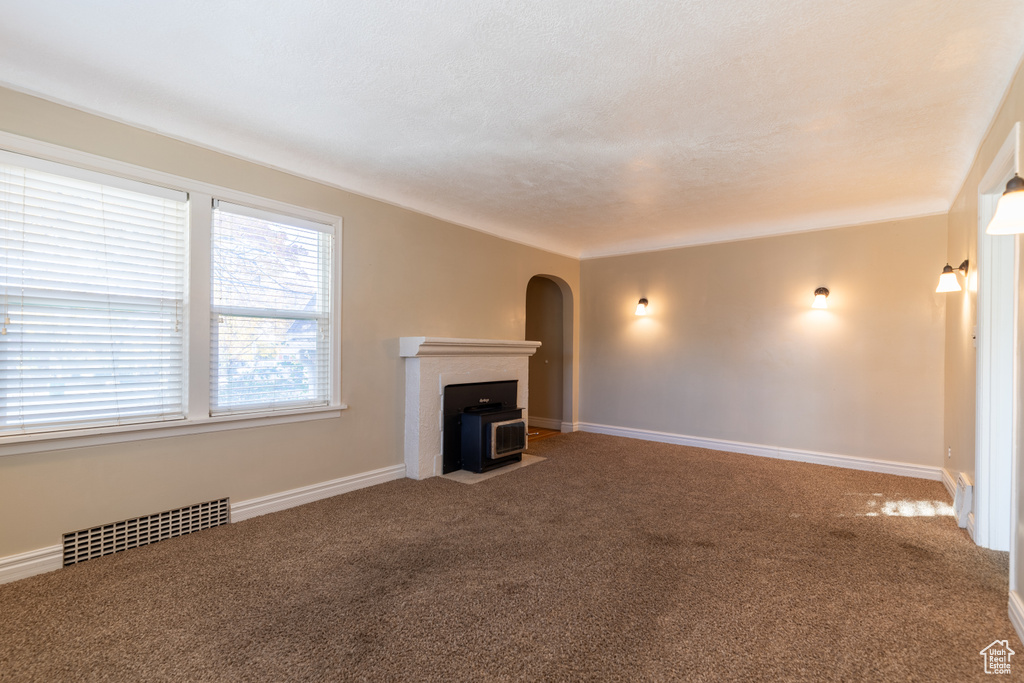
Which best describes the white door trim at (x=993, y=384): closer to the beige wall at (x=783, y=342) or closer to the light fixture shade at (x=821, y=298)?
the beige wall at (x=783, y=342)

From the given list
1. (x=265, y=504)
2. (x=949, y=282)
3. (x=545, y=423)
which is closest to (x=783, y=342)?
(x=949, y=282)

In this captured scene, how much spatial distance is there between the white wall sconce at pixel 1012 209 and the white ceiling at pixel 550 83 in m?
0.75

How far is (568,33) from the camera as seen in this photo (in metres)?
2.01

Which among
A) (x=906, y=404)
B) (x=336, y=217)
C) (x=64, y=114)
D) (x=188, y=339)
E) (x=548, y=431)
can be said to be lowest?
(x=548, y=431)

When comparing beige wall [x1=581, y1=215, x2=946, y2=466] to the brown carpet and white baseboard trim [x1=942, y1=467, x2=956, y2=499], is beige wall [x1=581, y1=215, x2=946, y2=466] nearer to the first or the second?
white baseboard trim [x1=942, y1=467, x2=956, y2=499]

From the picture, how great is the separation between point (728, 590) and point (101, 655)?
2.50 metres

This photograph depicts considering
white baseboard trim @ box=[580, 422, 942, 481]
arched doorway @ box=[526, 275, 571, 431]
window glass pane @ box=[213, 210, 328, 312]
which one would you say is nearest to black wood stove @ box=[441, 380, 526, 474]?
window glass pane @ box=[213, 210, 328, 312]

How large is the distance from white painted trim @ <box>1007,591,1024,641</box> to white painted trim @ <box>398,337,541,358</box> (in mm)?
3535

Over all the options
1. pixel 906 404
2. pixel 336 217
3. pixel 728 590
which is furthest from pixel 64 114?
pixel 906 404

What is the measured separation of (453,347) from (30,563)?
9.38 feet

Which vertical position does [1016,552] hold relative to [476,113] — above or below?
below

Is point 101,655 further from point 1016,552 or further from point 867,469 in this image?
point 867,469

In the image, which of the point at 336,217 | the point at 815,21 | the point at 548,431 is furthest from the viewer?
the point at 548,431

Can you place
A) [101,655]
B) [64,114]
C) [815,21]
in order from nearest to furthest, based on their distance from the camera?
[101,655]
[815,21]
[64,114]
